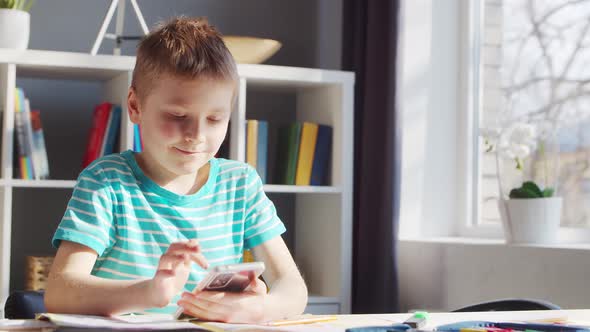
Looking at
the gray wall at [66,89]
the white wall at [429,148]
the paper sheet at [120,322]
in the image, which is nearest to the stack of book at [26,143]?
the gray wall at [66,89]

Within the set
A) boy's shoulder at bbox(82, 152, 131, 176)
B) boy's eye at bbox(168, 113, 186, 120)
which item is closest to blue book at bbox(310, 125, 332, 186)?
boy's shoulder at bbox(82, 152, 131, 176)

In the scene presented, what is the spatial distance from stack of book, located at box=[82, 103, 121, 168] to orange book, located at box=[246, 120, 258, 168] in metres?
0.45

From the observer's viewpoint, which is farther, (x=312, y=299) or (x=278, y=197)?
(x=278, y=197)

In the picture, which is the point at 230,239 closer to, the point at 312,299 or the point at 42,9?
the point at 312,299

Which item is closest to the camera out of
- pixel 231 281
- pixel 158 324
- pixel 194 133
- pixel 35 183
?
pixel 158 324

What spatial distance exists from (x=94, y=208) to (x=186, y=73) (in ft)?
0.89

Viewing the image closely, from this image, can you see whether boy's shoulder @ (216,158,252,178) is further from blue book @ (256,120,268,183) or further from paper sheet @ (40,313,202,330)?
blue book @ (256,120,268,183)

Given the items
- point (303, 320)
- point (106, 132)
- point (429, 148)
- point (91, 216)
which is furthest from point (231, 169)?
point (429, 148)

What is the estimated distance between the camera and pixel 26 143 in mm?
2803

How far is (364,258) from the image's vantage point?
311cm

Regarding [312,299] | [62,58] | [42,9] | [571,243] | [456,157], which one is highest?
[42,9]

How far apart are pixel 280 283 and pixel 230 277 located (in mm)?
304

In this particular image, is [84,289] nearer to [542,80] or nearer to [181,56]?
[181,56]

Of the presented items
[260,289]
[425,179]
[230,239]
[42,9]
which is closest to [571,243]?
[425,179]
